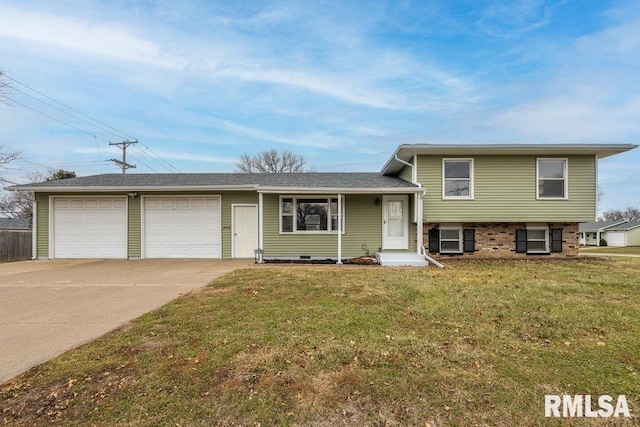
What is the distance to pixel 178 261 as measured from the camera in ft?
36.2

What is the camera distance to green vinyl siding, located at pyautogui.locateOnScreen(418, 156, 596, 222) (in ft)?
35.7

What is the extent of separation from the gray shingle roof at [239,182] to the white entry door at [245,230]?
1009 millimetres

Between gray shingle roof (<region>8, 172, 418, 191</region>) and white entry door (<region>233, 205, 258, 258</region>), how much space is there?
39.7 inches

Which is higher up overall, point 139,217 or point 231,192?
point 231,192

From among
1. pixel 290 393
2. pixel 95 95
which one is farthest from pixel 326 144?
pixel 290 393

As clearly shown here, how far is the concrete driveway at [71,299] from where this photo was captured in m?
3.45

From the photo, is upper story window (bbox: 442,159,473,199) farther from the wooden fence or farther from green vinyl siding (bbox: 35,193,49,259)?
the wooden fence

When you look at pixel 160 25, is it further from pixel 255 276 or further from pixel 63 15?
pixel 255 276

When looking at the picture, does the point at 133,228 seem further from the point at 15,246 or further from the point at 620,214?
the point at 620,214

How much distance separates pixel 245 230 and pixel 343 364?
9472 millimetres

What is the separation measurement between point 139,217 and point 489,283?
461 inches

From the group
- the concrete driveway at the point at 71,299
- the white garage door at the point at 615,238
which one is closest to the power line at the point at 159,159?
the concrete driveway at the point at 71,299

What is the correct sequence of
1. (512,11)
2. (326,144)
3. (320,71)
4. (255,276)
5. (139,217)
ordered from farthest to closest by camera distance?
1. (326,144)
2. (320,71)
3. (139,217)
4. (512,11)
5. (255,276)

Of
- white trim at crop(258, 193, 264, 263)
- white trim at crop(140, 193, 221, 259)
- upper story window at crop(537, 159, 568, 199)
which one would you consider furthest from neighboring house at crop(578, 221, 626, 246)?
white trim at crop(140, 193, 221, 259)
